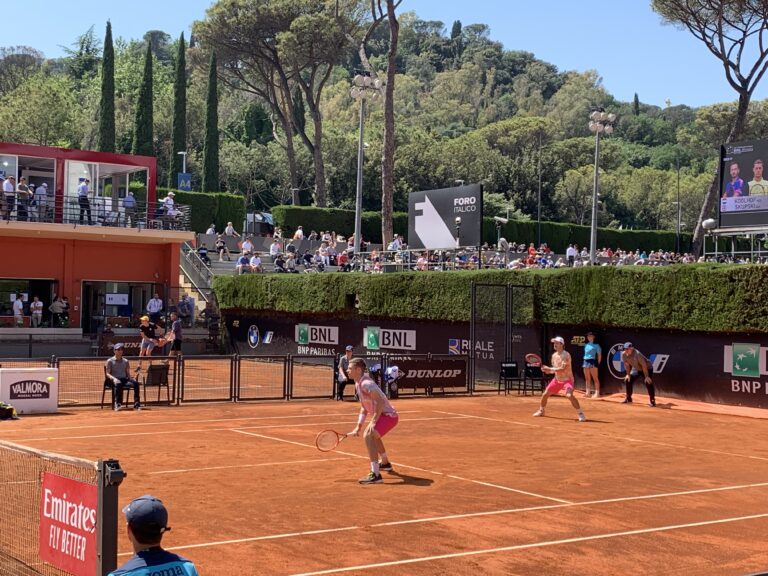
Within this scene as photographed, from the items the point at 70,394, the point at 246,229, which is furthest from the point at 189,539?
the point at 246,229

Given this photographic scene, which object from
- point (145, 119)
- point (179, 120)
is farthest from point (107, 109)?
point (179, 120)

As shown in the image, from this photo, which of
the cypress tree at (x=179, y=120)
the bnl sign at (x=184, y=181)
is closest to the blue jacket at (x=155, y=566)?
the bnl sign at (x=184, y=181)

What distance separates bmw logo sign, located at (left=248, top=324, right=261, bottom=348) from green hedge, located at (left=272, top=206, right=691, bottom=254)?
2231 centimetres

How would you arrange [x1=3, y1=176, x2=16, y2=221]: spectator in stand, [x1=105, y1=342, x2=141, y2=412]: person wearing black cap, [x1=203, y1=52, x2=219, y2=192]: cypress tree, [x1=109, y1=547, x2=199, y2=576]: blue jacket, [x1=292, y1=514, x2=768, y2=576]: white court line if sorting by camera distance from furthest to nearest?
[x1=203, y1=52, x2=219, y2=192]: cypress tree
[x1=3, y1=176, x2=16, y2=221]: spectator in stand
[x1=105, y1=342, x2=141, y2=412]: person wearing black cap
[x1=292, y1=514, x2=768, y2=576]: white court line
[x1=109, y1=547, x2=199, y2=576]: blue jacket

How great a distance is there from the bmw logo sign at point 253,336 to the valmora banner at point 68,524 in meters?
37.9

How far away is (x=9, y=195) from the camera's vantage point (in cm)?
4453

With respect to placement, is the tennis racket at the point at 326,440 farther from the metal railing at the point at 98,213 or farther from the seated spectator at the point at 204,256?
the seated spectator at the point at 204,256

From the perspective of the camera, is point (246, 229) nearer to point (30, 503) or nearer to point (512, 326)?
point (512, 326)

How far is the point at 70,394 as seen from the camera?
86.6 feet

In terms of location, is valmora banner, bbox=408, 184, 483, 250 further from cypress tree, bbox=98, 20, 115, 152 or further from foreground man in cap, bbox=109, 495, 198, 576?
cypress tree, bbox=98, 20, 115, 152

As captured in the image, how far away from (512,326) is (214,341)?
18.9 m

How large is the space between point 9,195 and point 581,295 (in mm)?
25994

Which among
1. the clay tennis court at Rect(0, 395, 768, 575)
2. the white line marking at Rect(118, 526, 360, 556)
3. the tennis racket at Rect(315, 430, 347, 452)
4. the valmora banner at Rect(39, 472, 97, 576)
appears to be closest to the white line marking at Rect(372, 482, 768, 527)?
the clay tennis court at Rect(0, 395, 768, 575)

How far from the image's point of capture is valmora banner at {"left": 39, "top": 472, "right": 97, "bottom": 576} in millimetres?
7723
